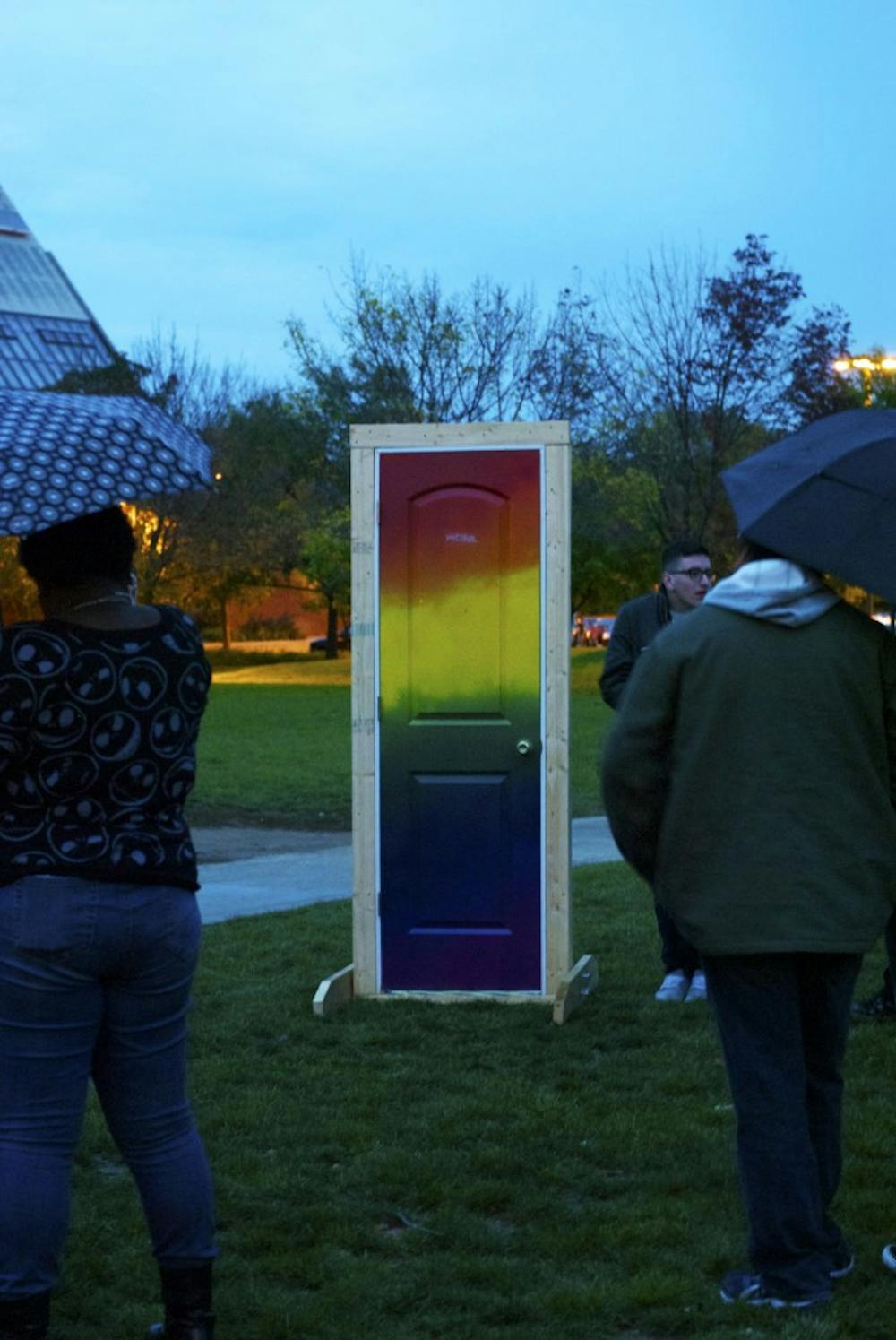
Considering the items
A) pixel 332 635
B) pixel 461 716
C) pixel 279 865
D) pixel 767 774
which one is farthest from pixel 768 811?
pixel 332 635

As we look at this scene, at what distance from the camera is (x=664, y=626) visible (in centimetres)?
790

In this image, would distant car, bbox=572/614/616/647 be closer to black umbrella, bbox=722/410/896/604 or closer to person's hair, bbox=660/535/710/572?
person's hair, bbox=660/535/710/572

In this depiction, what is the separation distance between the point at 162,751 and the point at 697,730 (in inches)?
48.9

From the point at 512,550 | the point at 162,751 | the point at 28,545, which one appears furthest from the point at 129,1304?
the point at 512,550

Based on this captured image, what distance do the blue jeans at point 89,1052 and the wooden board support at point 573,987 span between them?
414cm

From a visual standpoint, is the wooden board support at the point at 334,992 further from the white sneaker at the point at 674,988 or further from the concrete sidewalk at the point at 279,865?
the concrete sidewalk at the point at 279,865

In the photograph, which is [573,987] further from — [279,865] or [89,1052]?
[279,865]

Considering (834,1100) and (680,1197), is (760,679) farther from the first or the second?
(680,1197)

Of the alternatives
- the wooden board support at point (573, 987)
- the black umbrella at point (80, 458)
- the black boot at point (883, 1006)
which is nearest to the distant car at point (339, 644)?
the wooden board support at point (573, 987)

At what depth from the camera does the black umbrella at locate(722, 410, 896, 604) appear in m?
4.13

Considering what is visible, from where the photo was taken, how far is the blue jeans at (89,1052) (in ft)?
11.9

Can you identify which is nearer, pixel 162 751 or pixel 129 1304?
pixel 162 751

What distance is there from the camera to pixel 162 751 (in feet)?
12.2

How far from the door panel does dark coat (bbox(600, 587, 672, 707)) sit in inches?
17.0
